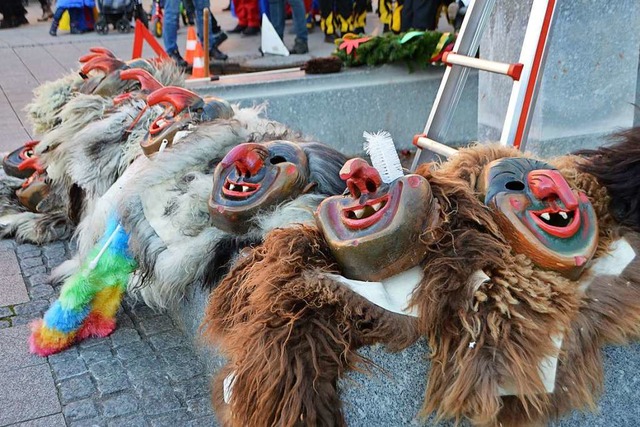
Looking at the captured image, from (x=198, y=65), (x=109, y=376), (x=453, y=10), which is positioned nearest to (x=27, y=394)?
(x=109, y=376)

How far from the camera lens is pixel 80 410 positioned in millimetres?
2578

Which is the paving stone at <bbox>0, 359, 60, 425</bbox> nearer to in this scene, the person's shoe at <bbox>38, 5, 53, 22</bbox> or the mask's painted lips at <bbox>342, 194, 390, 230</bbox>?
the mask's painted lips at <bbox>342, 194, 390, 230</bbox>

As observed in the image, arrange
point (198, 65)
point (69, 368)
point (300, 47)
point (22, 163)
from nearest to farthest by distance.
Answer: point (69, 368) < point (22, 163) < point (198, 65) < point (300, 47)

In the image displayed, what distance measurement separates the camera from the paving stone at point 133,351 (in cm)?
292

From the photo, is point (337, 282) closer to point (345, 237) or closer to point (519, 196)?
point (345, 237)

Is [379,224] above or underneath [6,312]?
above

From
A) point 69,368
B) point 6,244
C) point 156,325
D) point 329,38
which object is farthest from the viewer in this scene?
point 329,38

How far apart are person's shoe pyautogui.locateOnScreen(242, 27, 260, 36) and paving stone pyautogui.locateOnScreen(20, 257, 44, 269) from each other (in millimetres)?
7301

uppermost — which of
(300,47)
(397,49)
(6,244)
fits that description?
(397,49)

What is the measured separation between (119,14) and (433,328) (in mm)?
10571

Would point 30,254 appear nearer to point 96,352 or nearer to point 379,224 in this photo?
point 96,352

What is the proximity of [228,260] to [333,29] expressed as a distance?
789cm

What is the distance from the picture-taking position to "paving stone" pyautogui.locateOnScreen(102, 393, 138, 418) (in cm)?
255

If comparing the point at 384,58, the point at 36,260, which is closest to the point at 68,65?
the point at 384,58
